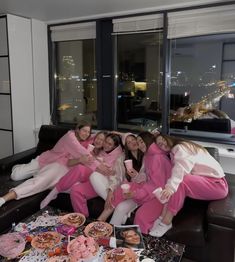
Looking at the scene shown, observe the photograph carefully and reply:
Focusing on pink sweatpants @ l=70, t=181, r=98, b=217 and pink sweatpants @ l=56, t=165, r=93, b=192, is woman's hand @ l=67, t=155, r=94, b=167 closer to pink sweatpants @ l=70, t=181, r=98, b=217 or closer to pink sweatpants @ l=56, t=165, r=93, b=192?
pink sweatpants @ l=56, t=165, r=93, b=192

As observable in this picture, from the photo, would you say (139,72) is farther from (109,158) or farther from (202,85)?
(109,158)

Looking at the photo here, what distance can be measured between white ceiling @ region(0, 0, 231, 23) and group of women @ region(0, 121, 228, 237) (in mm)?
1480

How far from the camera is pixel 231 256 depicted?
6.79ft

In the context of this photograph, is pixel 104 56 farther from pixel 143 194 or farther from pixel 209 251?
pixel 209 251

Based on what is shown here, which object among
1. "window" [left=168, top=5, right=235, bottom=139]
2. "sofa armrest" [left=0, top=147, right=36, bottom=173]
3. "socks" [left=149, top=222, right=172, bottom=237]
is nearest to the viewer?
"socks" [left=149, top=222, right=172, bottom=237]

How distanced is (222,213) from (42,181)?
1.75m

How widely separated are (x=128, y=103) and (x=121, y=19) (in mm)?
1162

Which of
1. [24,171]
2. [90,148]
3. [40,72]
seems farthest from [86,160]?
[40,72]

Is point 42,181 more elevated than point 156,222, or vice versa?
point 42,181

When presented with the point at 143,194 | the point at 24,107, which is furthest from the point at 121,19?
the point at 143,194

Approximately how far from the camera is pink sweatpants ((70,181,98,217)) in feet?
8.49

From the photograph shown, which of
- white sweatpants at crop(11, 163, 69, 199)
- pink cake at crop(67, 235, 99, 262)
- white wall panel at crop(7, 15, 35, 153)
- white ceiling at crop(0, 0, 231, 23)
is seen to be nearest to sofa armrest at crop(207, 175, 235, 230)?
pink cake at crop(67, 235, 99, 262)

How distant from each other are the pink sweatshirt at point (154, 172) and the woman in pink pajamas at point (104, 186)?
387 millimetres

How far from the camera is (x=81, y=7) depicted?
341 cm
